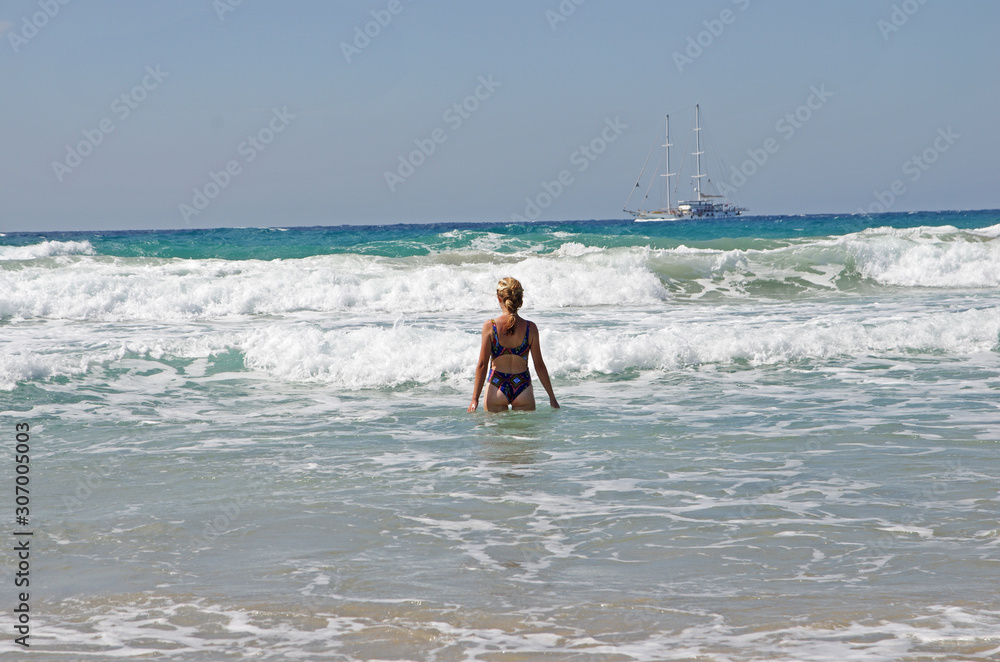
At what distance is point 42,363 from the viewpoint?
32.9ft

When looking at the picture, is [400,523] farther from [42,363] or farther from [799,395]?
[42,363]

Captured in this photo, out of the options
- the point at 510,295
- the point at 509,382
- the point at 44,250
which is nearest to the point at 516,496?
the point at 510,295

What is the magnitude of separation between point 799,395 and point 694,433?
2.25 m

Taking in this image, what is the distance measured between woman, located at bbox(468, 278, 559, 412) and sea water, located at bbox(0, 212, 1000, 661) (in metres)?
0.23

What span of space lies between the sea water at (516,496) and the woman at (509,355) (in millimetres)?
231

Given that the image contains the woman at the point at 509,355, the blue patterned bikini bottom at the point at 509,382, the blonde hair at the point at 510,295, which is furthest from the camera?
the blue patterned bikini bottom at the point at 509,382

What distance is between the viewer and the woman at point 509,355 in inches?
296

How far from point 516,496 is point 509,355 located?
98.0 inches

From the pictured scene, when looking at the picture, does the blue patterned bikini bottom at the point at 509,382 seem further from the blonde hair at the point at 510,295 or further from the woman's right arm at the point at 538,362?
the blonde hair at the point at 510,295

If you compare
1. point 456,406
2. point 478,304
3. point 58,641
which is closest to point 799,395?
point 456,406

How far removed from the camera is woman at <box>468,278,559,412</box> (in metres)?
7.52

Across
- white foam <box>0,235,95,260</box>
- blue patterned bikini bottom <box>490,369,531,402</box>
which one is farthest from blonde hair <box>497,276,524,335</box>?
white foam <box>0,235,95,260</box>

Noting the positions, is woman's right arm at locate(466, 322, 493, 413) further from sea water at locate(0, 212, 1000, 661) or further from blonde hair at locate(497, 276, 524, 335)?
sea water at locate(0, 212, 1000, 661)

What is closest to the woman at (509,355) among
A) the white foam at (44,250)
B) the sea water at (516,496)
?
the sea water at (516,496)
